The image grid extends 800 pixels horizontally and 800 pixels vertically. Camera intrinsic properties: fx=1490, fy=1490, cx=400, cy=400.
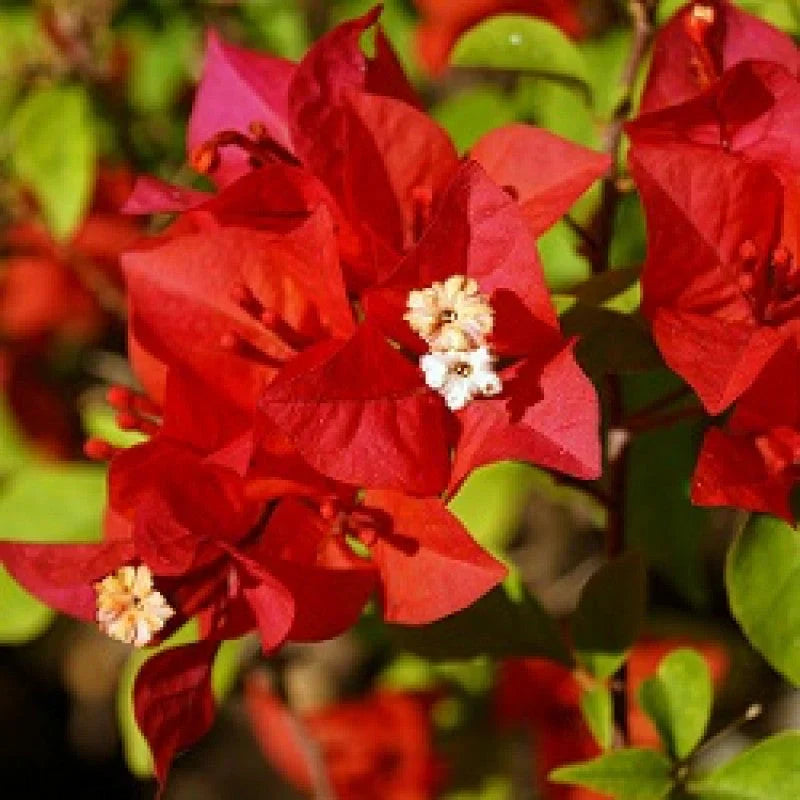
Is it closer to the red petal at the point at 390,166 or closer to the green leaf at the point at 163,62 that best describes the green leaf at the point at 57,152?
the green leaf at the point at 163,62

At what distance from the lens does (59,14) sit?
6.00ft

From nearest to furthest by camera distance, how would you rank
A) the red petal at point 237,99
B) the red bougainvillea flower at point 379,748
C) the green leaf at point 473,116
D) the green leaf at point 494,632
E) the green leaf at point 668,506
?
1. the red petal at point 237,99
2. the green leaf at point 494,632
3. the green leaf at point 668,506
4. the green leaf at point 473,116
5. the red bougainvillea flower at point 379,748

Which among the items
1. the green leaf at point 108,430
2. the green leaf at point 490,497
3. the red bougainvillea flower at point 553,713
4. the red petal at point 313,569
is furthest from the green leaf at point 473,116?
the red petal at point 313,569

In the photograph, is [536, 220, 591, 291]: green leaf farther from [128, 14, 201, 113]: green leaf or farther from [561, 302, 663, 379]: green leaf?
[128, 14, 201, 113]: green leaf

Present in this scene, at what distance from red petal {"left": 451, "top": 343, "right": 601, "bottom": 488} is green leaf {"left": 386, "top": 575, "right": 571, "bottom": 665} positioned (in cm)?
33

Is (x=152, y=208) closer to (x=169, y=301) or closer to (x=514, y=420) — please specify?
(x=169, y=301)

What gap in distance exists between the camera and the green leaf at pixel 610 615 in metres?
1.12

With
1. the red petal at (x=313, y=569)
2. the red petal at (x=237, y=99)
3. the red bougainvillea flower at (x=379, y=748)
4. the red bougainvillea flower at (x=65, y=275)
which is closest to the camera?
the red petal at (x=313, y=569)

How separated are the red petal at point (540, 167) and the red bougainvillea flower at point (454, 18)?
2.68 feet

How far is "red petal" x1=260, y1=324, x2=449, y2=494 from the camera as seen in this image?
905 millimetres

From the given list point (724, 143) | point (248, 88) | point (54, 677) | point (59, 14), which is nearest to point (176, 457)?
point (248, 88)

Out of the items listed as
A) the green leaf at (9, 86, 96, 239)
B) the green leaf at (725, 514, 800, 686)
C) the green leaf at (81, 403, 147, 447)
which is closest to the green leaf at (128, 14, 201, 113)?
the green leaf at (9, 86, 96, 239)

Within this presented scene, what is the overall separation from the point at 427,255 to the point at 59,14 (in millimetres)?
1066

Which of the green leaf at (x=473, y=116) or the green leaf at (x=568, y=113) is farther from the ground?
the green leaf at (x=568, y=113)
